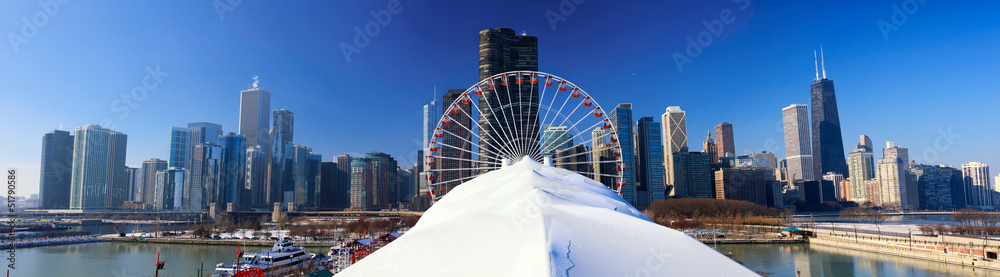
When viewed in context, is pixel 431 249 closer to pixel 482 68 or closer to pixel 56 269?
pixel 56 269

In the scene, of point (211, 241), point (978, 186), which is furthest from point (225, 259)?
point (978, 186)

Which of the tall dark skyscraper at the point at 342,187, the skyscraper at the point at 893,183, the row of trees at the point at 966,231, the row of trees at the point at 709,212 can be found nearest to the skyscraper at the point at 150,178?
the tall dark skyscraper at the point at 342,187

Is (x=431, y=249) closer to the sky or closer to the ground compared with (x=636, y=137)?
closer to the ground

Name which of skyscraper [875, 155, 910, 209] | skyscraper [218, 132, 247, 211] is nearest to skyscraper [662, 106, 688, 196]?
skyscraper [875, 155, 910, 209]

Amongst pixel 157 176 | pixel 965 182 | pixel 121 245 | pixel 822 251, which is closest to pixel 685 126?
pixel 965 182

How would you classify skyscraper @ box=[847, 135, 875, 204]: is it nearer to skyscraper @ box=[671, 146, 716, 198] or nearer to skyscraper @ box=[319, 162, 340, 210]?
skyscraper @ box=[671, 146, 716, 198]

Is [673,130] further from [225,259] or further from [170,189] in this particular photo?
[170,189]
